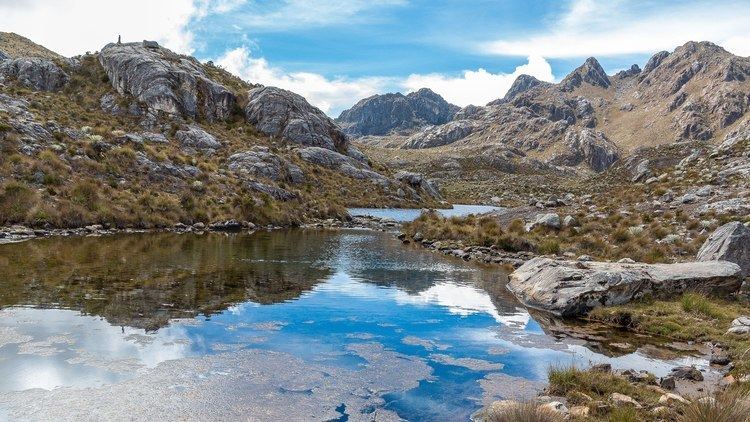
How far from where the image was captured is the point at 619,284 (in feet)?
62.5

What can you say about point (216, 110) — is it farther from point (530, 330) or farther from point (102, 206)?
point (530, 330)

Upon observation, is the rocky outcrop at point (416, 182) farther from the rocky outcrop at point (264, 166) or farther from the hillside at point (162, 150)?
the rocky outcrop at point (264, 166)

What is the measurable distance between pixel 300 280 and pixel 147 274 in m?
6.85

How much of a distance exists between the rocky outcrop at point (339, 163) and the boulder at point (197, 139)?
1614cm

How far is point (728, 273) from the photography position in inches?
766

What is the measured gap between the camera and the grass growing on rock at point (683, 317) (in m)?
15.6

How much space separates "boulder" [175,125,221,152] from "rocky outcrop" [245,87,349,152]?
613 inches

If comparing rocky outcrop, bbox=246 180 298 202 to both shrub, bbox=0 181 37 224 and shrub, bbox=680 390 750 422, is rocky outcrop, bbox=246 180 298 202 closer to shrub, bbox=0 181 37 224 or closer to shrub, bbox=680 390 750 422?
Result: shrub, bbox=0 181 37 224

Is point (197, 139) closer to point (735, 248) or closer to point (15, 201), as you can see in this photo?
point (15, 201)

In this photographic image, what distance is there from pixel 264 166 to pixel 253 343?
54645 mm

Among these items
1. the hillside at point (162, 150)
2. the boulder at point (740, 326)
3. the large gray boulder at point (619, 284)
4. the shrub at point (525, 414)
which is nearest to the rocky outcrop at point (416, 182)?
the hillside at point (162, 150)

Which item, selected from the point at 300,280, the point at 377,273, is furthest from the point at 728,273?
the point at 300,280

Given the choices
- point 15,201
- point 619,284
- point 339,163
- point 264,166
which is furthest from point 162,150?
point 619,284

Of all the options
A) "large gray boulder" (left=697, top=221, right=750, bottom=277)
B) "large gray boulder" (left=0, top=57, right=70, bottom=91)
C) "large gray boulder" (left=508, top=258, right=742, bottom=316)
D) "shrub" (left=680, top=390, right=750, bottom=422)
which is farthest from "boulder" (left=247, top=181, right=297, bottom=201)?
"shrub" (left=680, top=390, right=750, bottom=422)
